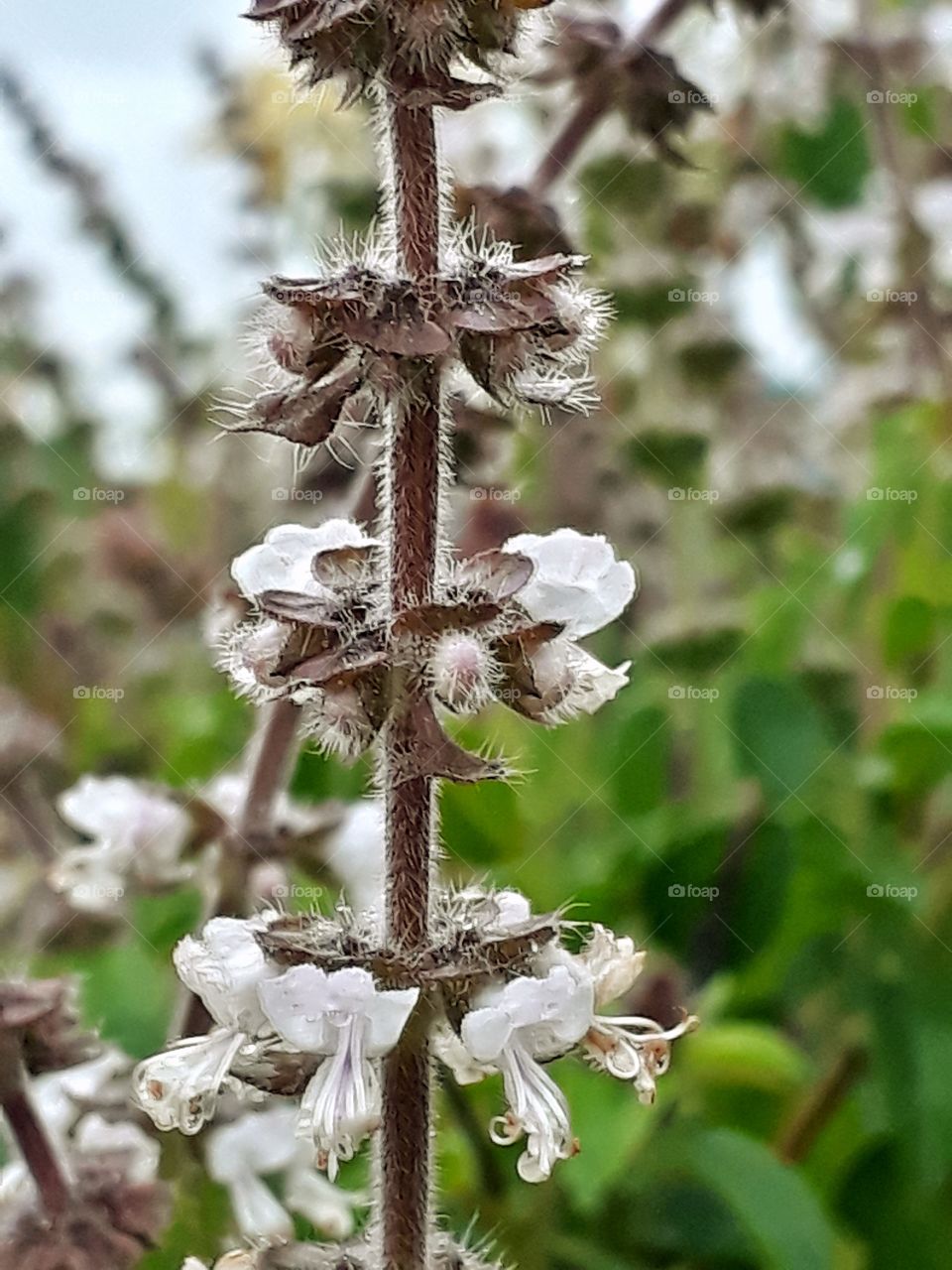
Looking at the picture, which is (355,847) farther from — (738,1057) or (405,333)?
(405,333)

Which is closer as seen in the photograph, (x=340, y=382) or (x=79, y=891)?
(x=340, y=382)

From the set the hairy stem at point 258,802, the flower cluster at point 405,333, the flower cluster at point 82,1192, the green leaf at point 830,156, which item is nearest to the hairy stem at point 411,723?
the flower cluster at point 405,333

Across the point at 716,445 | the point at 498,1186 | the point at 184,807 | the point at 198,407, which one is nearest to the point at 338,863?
the point at 184,807

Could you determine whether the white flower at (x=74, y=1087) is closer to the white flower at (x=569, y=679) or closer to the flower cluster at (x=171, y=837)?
the flower cluster at (x=171, y=837)

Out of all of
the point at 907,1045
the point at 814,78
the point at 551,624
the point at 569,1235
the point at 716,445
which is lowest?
the point at 569,1235

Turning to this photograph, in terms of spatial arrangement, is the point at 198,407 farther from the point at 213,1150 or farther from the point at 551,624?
the point at 551,624
